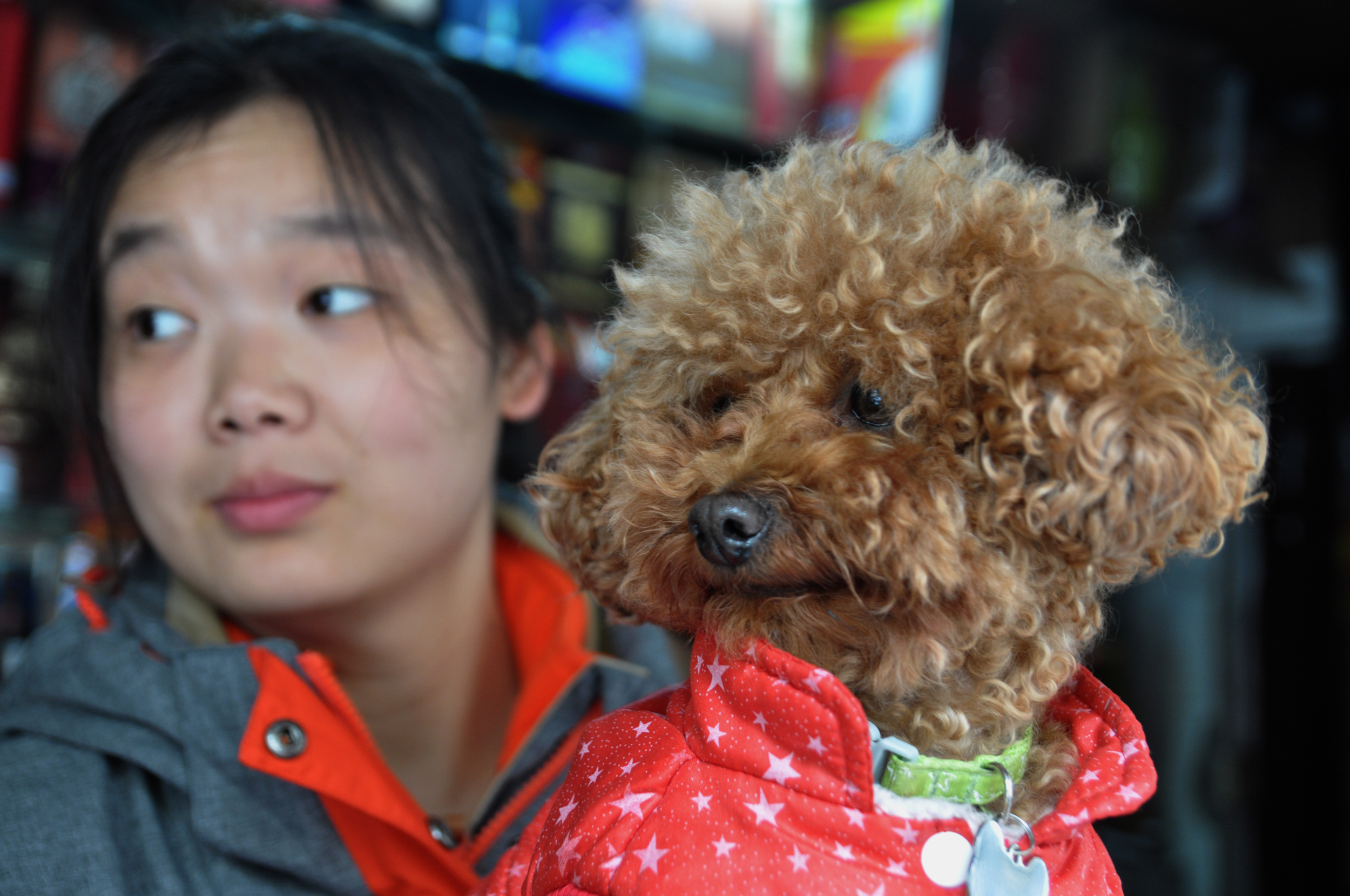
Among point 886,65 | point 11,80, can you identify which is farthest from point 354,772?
point 886,65

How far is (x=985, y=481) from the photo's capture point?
735mm

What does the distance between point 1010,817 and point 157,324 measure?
112cm

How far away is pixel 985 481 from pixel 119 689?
950 millimetres

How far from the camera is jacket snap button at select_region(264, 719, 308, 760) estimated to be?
1.03 metres

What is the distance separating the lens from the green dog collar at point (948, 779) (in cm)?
75

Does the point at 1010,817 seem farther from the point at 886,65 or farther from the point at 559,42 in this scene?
the point at 886,65

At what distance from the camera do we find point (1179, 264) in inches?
93.9

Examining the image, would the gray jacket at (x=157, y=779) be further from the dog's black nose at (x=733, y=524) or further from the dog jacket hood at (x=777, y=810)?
the dog's black nose at (x=733, y=524)

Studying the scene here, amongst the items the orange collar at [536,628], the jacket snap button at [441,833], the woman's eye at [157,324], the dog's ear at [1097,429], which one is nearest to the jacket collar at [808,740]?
the dog's ear at [1097,429]

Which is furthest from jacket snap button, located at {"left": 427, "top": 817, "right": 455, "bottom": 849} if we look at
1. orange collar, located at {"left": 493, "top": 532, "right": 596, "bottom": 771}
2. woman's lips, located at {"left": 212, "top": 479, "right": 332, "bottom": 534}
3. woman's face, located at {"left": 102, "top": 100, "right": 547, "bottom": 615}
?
woman's lips, located at {"left": 212, "top": 479, "right": 332, "bottom": 534}

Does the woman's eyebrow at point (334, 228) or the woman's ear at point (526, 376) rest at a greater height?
the woman's eyebrow at point (334, 228)

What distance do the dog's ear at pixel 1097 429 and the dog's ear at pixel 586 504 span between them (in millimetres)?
363

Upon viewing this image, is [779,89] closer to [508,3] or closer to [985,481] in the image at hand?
[508,3]

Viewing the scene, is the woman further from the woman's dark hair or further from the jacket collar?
the jacket collar
